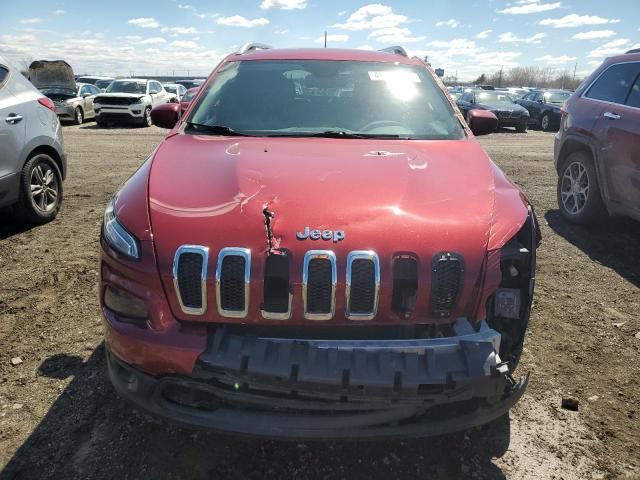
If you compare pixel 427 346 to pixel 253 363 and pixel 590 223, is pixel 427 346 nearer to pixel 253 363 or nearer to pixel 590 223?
pixel 253 363

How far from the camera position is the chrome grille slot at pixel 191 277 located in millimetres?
1985

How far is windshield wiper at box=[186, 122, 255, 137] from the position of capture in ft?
10.2

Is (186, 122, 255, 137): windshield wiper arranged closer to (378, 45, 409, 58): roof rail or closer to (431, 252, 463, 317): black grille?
(431, 252, 463, 317): black grille

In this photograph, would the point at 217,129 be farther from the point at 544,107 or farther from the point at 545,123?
the point at 544,107

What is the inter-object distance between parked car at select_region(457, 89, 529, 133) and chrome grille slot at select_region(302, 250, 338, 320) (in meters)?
17.1

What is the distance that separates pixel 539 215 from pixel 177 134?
480 centimetres

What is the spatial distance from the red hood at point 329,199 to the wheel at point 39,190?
3.08 metres

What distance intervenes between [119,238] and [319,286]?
2.89ft

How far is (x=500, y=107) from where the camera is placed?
739 inches

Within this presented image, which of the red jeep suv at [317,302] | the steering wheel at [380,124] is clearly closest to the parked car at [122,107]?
the steering wheel at [380,124]

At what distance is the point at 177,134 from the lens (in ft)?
10.4

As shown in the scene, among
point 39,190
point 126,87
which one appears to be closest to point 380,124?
point 39,190

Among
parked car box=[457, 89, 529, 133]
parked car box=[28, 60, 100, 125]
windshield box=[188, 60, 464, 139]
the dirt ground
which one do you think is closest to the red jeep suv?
the dirt ground

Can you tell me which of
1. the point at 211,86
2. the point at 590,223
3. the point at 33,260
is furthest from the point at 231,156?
the point at 590,223
